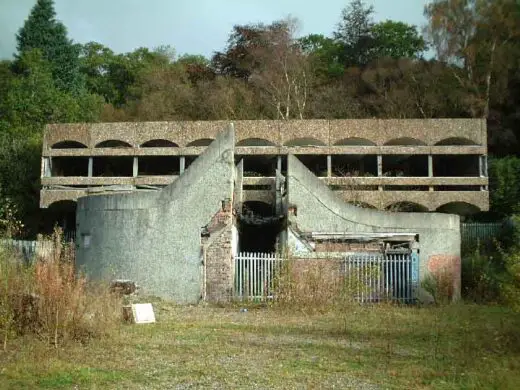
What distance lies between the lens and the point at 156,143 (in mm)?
37375

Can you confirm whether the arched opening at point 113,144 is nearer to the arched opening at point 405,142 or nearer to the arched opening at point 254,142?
the arched opening at point 254,142

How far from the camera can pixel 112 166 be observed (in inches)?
1571

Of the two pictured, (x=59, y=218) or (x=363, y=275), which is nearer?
(x=363, y=275)

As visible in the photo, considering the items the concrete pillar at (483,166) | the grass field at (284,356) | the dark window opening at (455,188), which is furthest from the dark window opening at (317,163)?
the grass field at (284,356)

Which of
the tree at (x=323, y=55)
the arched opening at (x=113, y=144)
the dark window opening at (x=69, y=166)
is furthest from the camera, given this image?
the tree at (x=323, y=55)

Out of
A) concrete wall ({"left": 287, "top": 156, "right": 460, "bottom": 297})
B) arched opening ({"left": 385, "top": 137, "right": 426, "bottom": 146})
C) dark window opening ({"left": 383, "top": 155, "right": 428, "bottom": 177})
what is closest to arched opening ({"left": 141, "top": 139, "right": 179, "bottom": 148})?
arched opening ({"left": 385, "top": 137, "right": 426, "bottom": 146})

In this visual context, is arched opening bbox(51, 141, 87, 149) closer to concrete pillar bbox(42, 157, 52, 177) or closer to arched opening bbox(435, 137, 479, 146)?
concrete pillar bbox(42, 157, 52, 177)

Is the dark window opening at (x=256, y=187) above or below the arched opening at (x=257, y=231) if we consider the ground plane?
above

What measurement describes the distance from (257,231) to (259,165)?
15.0 m

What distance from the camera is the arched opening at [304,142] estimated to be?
→ 34719 millimetres

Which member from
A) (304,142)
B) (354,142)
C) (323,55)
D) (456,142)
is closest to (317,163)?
(304,142)

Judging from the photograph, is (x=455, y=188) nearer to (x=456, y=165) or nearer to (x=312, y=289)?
(x=456, y=165)

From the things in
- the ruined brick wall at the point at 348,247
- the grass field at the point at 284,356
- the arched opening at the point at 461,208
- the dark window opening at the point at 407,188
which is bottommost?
the grass field at the point at 284,356

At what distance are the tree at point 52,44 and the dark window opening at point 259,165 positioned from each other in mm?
18375
